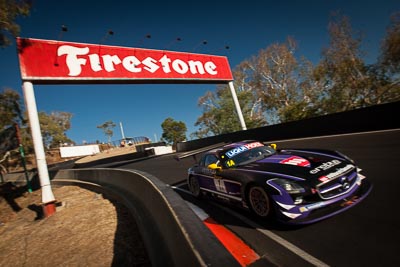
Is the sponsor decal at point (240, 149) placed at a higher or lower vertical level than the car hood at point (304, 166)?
higher

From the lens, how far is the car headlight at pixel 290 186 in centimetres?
381

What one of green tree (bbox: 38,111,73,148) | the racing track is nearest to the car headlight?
the racing track

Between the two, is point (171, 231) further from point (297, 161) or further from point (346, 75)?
point (346, 75)

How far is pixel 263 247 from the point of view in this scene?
3.68 meters

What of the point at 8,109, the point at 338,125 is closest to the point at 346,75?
the point at 338,125

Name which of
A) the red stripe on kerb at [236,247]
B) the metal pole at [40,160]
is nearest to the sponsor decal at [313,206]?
the red stripe on kerb at [236,247]

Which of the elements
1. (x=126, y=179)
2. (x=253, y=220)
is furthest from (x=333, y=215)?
(x=126, y=179)

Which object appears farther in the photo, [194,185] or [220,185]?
[194,185]

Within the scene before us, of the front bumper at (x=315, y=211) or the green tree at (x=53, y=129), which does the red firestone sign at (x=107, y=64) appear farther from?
the green tree at (x=53, y=129)

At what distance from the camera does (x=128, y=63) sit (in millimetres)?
15375

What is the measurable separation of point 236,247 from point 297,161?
1887 mm

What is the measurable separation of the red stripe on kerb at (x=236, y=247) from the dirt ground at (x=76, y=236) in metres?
1.41

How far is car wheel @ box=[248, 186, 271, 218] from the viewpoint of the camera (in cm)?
421

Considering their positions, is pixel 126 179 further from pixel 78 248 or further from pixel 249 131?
pixel 249 131
